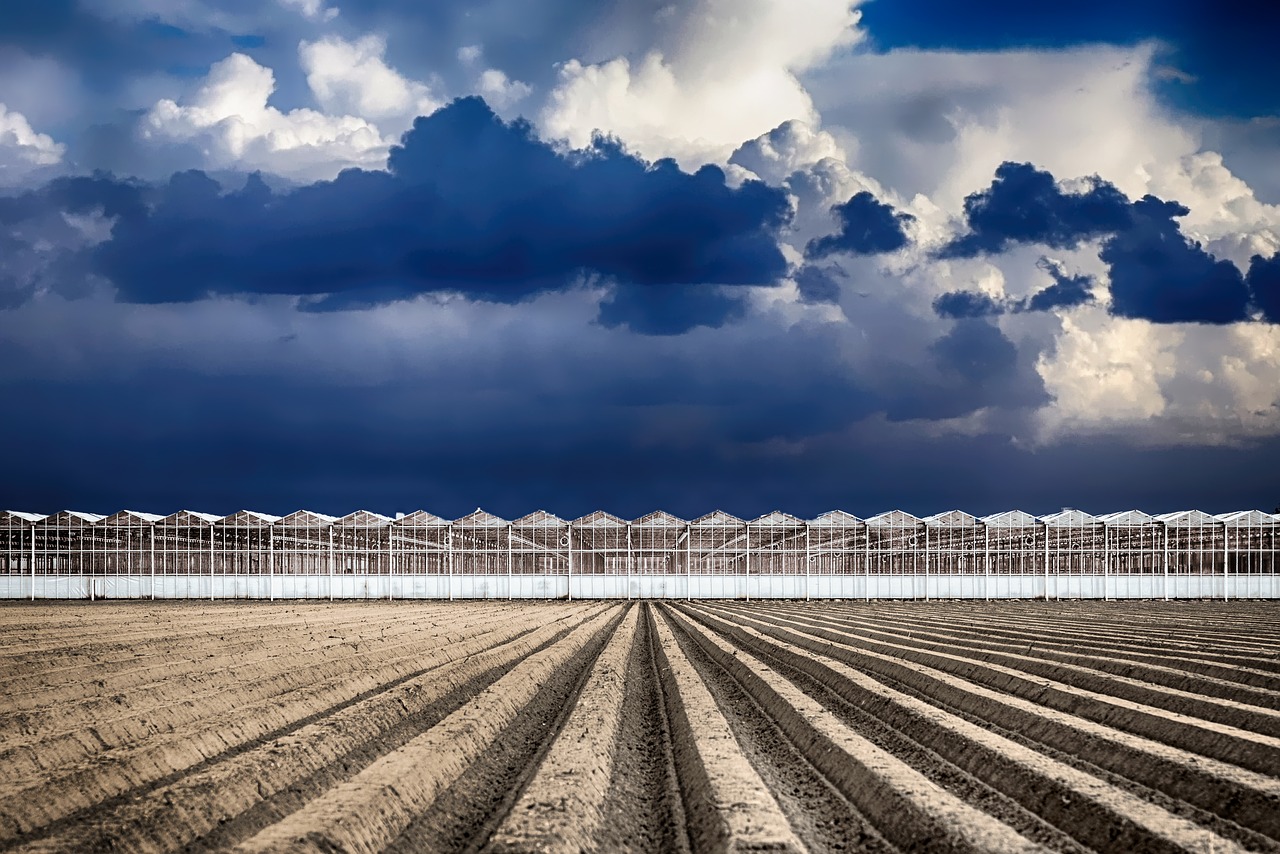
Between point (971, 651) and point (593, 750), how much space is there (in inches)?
562

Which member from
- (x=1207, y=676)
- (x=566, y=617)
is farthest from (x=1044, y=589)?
(x=1207, y=676)

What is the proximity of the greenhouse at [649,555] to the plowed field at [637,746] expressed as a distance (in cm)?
3082

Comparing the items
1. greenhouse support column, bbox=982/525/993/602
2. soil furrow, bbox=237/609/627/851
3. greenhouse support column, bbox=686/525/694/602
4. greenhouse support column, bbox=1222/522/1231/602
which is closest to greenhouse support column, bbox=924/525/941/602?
greenhouse support column, bbox=982/525/993/602

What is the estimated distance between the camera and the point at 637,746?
1349 cm

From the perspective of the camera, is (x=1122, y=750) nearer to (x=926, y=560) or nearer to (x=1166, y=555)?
(x=926, y=560)

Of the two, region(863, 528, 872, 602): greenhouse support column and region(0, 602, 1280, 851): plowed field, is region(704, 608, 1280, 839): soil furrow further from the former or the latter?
region(863, 528, 872, 602): greenhouse support column

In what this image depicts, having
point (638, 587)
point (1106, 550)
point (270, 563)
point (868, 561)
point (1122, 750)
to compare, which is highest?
point (1122, 750)

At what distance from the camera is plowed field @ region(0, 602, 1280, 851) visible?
30.0 feet

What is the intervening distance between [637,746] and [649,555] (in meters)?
44.1

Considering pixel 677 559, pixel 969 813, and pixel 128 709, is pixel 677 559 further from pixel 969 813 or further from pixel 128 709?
pixel 969 813

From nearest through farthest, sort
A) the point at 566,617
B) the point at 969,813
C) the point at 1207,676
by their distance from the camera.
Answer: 1. the point at 969,813
2. the point at 1207,676
3. the point at 566,617

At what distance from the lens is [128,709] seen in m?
15.1

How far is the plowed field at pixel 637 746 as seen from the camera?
915 centimetres

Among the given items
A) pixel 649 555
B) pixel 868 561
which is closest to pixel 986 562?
pixel 868 561
